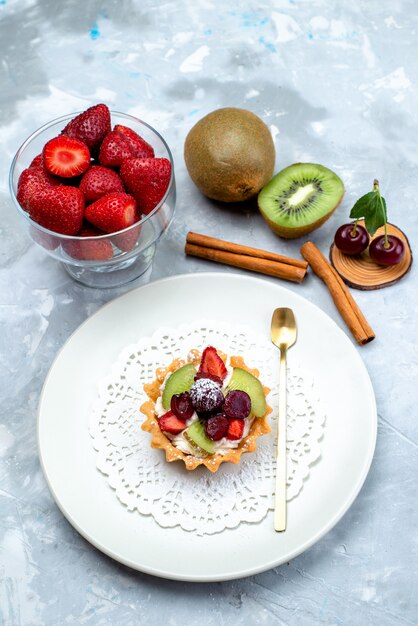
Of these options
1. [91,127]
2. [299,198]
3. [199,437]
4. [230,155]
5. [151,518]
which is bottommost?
[151,518]

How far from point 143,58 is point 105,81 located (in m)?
0.14

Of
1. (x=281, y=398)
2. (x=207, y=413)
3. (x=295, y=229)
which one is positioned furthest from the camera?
(x=295, y=229)

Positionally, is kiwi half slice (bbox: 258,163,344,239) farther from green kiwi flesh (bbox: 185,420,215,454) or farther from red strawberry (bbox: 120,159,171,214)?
green kiwi flesh (bbox: 185,420,215,454)

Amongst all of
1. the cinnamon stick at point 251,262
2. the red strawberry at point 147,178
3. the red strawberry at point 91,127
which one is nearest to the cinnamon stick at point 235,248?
the cinnamon stick at point 251,262

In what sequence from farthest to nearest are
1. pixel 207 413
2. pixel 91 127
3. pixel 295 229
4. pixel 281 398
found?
1. pixel 295 229
2. pixel 91 127
3. pixel 281 398
4. pixel 207 413

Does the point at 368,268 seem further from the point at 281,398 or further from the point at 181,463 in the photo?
the point at 181,463

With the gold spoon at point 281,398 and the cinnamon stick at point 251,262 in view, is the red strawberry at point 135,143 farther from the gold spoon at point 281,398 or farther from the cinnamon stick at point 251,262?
the gold spoon at point 281,398

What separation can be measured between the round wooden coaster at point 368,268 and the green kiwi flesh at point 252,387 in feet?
1.44

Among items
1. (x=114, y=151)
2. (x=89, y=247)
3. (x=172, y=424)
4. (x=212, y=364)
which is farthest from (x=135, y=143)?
(x=172, y=424)

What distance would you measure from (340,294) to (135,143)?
62 cm

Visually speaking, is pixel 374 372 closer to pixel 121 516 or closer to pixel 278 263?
pixel 278 263

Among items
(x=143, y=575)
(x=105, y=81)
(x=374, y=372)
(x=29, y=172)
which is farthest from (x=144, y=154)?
(x=143, y=575)

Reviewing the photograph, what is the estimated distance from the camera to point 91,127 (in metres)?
1.87

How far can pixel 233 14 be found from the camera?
247cm
